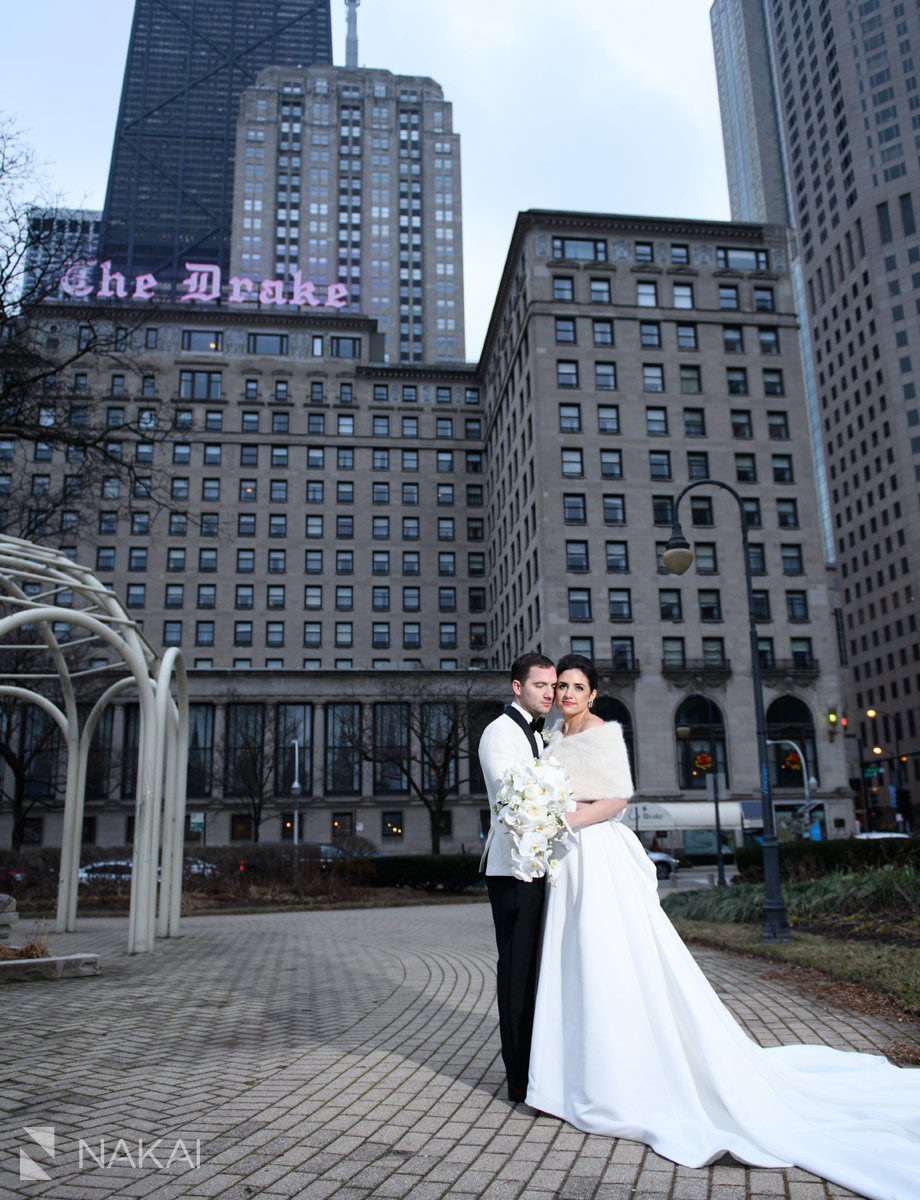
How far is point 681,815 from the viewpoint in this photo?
5100 cm

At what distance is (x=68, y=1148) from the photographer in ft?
15.0

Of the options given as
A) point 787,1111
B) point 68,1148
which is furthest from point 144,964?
point 787,1111

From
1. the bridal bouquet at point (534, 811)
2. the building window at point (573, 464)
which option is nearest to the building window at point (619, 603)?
the building window at point (573, 464)

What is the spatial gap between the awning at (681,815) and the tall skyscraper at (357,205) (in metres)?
92.6

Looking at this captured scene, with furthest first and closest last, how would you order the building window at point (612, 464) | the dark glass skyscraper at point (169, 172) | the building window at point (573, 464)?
the dark glass skyscraper at point (169, 172)
the building window at point (612, 464)
the building window at point (573, 464)

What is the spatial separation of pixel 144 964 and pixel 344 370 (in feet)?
244

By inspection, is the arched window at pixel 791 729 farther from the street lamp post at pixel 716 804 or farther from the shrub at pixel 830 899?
the shrub at pixel 830 899

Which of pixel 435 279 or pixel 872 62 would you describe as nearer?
pixel 872 62

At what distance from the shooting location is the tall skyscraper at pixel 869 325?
342 ft

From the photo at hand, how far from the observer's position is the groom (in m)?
5.23

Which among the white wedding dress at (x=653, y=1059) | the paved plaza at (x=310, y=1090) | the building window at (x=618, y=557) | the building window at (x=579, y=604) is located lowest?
the paved plaza at (x=310, y=1090)

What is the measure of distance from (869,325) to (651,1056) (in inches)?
4794

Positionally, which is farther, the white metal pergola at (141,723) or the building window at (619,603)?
the building window at (619,603)

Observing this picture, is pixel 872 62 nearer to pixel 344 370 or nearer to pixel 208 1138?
pixel 344 370
